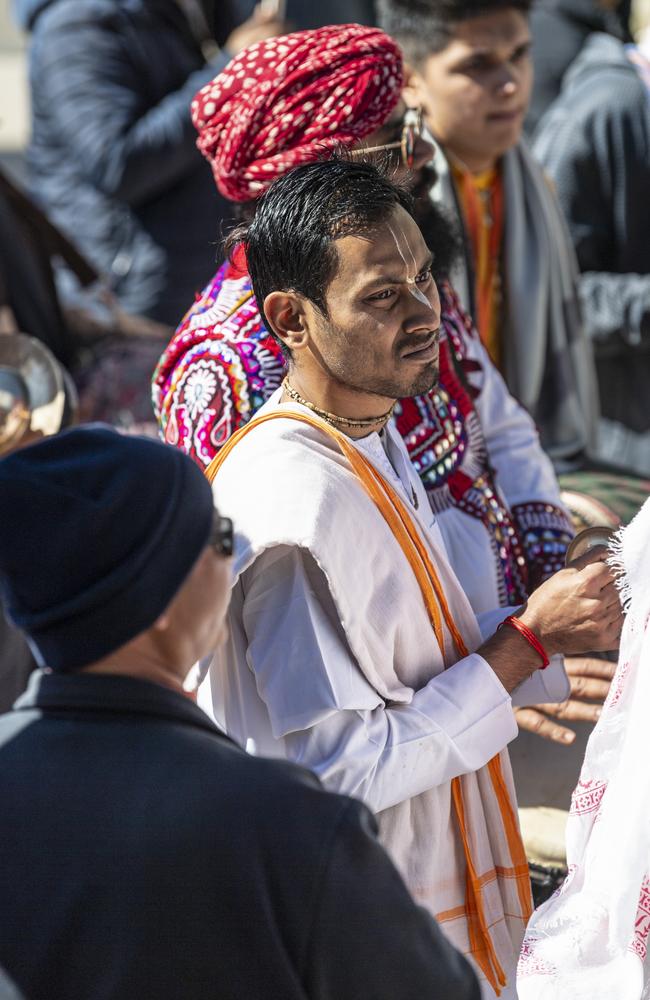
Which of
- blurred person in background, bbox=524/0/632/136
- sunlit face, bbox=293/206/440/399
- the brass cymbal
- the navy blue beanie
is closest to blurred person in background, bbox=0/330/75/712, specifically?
the brass cymbal

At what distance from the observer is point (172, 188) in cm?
494

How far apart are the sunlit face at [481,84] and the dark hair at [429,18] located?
2cm

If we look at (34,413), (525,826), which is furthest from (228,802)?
(34,413)

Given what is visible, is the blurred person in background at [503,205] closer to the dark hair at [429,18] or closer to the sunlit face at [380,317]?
the dark hair at [429,18]

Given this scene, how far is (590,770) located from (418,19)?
102 inches

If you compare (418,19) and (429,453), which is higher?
(418,19)

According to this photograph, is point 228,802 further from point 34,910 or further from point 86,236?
point 86,236

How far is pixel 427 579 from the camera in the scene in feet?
6.98

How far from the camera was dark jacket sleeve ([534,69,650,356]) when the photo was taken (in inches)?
186

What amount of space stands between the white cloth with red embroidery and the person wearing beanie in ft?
1.81

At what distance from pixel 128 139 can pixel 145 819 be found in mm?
3793

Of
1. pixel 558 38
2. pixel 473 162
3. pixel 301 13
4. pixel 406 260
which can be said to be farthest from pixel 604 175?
pixel 406 260

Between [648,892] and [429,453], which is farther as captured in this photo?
[429,453]

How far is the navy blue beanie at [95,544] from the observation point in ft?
4.61
